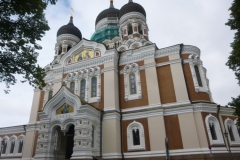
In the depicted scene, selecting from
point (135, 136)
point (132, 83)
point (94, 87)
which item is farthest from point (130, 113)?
point (94, 87)

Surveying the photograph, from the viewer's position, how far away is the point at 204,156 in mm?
10336

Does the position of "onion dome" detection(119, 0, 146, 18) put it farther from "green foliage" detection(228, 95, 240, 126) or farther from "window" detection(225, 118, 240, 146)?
"green foliage" detection(228, 95, 240, 126)

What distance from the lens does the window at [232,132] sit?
1189 centimetres

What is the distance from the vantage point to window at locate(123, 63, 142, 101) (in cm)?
1359

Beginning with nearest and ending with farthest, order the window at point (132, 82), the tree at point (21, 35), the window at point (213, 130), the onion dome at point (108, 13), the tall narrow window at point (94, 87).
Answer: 1. the tree at point (21, 35)
2. the window at point (213, 130)
3. the window at point (132, 82)
4. the tall narrow window at point (94, 87)
5. the onion dome at point (108, 13)

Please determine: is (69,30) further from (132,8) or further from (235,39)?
(235,39)

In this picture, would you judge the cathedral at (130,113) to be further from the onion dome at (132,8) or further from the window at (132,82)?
the onion dome at (132,8)

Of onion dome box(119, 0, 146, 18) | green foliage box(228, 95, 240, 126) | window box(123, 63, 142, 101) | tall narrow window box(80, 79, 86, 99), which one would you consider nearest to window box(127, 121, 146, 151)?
window box(123, 63, 142, 101)

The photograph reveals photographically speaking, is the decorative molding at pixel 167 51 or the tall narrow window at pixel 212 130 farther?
the decorative molding at pixel 167 51

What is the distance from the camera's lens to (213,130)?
1151 centimetres

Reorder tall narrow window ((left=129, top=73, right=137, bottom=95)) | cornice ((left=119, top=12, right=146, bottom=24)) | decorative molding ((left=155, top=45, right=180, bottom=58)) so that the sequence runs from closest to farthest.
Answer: decorative molding ((left=155, top=45, right=180, bottom=58)), tall narrow window ((left=129, top=73, right=137, bottom=95)), cornice ((left=119, top=12, right=146, bottom=24))

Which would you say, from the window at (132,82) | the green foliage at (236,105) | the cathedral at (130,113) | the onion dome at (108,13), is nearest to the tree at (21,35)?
the cathedral at (130,113)

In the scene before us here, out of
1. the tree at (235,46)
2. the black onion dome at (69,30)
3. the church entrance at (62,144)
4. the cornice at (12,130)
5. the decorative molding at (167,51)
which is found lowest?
the church entrance at (62,144)

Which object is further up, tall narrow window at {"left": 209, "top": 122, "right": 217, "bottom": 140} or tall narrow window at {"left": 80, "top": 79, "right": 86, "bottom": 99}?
tall narrow window at {"left": 80, "top": 79, "right": 86, "bottom": 99}
